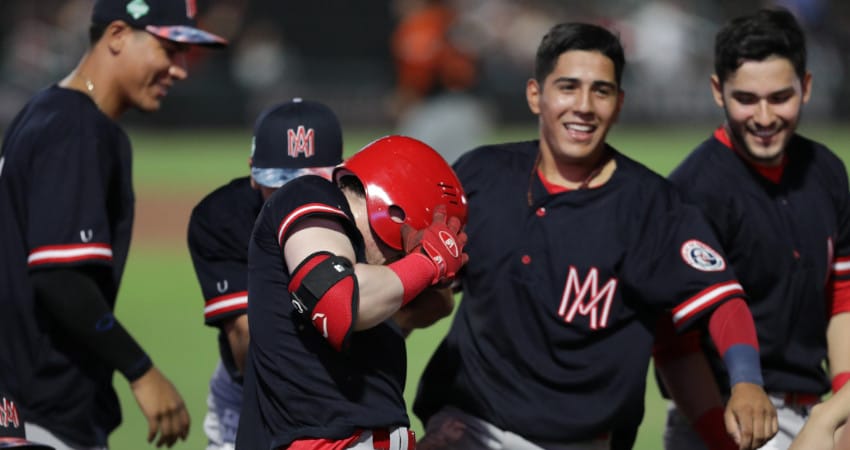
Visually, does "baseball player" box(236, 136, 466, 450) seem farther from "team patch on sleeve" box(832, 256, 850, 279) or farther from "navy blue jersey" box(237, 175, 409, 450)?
"team patch on sleeve" box(832, 256, 850, 279)

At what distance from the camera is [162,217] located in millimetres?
16922

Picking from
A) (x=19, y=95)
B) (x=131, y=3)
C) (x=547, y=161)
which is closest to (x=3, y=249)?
(x=131, y=3)

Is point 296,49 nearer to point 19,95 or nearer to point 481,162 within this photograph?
point 19,95

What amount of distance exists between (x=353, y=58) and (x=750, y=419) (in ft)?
78.6

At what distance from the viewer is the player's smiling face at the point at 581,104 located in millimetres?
4836

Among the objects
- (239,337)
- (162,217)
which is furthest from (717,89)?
(162,217)

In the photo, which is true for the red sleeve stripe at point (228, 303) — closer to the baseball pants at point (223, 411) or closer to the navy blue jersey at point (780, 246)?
the baseball pants at point (223, 411)

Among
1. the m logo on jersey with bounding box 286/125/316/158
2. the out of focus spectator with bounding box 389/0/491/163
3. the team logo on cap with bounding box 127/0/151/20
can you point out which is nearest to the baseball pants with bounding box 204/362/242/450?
the m logo on jersey with bounding box 286/125/316/158

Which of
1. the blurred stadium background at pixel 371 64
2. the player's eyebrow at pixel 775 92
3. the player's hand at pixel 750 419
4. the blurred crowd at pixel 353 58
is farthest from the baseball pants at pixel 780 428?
the blurred crowd at pixel 353 58

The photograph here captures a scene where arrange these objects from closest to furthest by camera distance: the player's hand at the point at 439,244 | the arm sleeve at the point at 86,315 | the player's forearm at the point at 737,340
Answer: the player's hand at the point at 439,244, the player's forearm at the point at 737,340, the arm sleeve at the point at 86,315

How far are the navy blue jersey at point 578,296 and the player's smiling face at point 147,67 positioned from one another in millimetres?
1449

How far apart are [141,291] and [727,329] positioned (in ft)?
29.3

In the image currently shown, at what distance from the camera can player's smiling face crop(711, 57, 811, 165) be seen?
16.8 ft

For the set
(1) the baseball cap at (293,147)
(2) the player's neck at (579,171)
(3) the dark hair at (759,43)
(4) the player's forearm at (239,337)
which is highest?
(3) the dark hair at (759,43)
